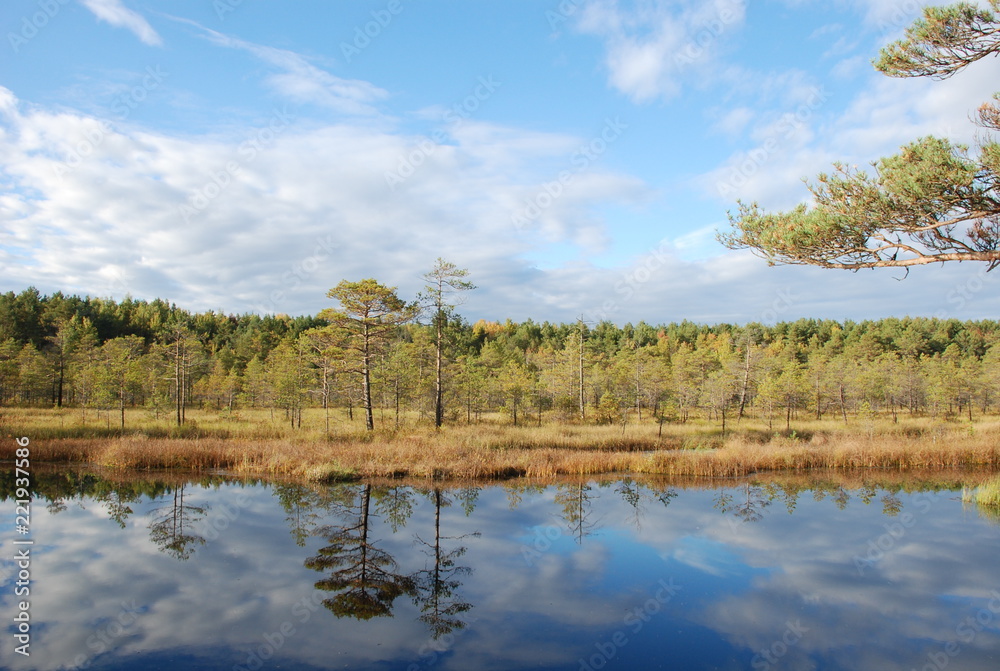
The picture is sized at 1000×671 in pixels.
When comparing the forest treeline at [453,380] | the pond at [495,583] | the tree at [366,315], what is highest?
the tree at [366,315]

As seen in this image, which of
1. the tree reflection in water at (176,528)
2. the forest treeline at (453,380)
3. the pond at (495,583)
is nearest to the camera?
the pond at (495,583)

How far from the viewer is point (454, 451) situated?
80.1 feet

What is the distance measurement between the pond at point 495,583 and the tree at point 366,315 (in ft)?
39.5

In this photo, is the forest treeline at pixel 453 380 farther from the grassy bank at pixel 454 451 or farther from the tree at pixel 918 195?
the tree at pixel 918 195

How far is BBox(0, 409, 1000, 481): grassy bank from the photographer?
22.6 meters

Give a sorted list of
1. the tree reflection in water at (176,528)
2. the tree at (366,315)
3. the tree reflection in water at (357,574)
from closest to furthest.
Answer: the tree reflection in water at (357,574) < the tree reflection in water at (176,528) < the tree at (366,315)

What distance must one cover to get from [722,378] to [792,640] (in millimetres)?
39464

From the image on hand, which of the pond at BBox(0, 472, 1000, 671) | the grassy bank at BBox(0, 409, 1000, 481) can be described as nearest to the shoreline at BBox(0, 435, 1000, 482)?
the grassy bank at BBox(0, 409, 1000, 481)

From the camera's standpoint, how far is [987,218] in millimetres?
11031

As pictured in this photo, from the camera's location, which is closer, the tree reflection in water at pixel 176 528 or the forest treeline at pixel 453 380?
the tree reflection in water at pixel 176 528

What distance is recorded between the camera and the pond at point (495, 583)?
327 inches

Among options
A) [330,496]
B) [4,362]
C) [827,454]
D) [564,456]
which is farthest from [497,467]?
[4,362]

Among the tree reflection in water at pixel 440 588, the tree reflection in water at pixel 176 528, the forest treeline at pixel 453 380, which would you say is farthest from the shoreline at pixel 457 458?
the tree reflection in water at pixel 440 588

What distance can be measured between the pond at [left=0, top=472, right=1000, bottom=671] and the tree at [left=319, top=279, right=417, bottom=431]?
12.0 meters
